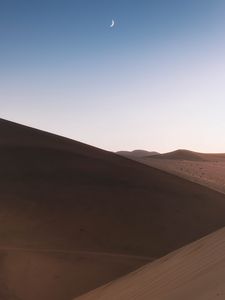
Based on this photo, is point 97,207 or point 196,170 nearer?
point 97,207

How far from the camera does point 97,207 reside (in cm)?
1416

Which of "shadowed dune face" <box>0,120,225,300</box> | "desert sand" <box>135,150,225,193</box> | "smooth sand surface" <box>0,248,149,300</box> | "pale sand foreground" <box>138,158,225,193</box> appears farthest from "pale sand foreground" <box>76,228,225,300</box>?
"desert sand" <box>135,150,225,193</box>

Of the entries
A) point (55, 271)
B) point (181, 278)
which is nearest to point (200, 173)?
point (55, 271)

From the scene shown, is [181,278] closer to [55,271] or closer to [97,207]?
[55,271]

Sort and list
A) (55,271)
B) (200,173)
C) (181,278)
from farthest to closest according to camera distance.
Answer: (200,173) < (55,271) < (181,278)

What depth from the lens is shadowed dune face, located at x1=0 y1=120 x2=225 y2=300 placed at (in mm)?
11312

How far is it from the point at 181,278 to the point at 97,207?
315 inches

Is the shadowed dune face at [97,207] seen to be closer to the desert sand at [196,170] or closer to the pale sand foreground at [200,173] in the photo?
the pale sand foreground at [200,173]

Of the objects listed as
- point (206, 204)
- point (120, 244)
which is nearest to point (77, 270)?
point (120, 244)

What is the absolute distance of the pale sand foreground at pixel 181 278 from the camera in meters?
5.42

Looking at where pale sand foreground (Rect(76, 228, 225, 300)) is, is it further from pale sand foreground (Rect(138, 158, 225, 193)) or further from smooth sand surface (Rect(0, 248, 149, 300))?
pale sand foreground (Rect(138, 158, 225, 193))

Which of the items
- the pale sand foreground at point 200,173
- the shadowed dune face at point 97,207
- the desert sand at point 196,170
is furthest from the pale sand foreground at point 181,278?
the desert sand at point 196,170

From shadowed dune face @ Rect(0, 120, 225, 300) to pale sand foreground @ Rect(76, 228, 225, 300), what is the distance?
152cm

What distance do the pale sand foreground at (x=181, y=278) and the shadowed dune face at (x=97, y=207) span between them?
1521 millimetres
